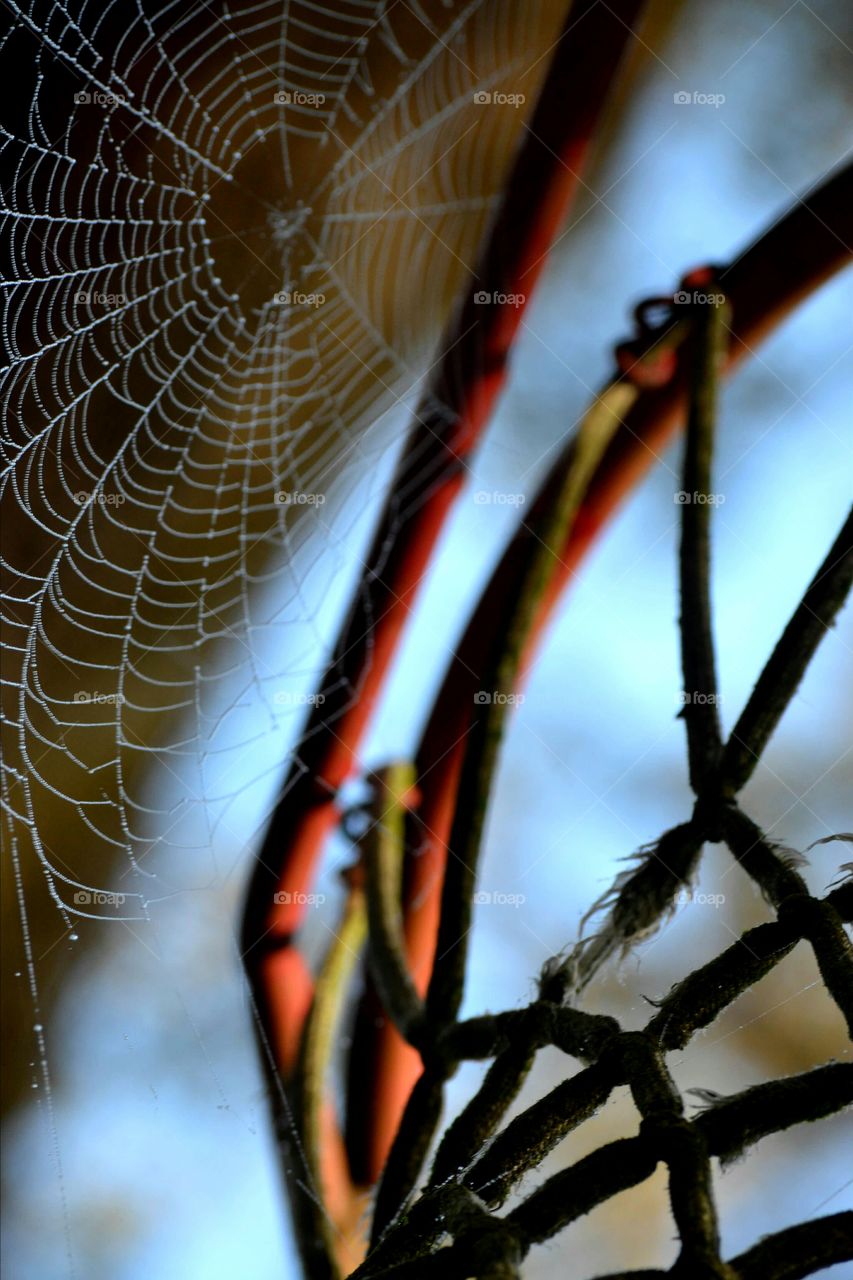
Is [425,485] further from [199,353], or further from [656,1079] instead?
[656,1079]

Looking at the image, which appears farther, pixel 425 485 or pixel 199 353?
pixel 199 353

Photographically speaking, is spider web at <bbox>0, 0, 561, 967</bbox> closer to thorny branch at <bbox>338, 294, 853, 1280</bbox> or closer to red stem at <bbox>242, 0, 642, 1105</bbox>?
red stem at <bbox>242, 0, 642, 1105</bbox>

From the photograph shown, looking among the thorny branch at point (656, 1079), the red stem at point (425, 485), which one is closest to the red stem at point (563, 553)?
the red stem at point (425, 485)

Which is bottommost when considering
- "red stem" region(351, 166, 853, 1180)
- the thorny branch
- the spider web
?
the thorny branch

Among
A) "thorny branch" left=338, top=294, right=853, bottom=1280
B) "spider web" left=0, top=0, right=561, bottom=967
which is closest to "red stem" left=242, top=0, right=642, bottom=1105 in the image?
"spider web" left=0, top=0, right=561, bottom=967

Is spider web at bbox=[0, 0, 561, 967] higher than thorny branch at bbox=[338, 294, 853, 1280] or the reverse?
higher

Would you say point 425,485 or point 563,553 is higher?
point 425,485

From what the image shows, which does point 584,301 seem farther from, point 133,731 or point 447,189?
point 133,731

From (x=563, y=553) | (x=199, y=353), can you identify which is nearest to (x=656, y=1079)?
(x=563, y=553)

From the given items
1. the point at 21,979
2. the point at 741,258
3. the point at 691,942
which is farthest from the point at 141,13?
the point at 691,942

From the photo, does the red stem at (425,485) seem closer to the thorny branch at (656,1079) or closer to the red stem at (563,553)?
the red stem at (563,553)
